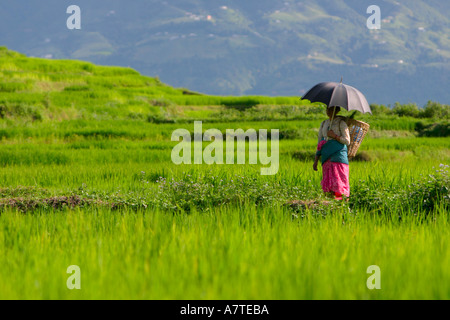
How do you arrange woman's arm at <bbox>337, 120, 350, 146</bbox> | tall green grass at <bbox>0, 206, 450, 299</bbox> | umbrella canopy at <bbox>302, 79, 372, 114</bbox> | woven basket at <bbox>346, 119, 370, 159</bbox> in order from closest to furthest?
tall green grass at <bbox>0, 206, 450, 299</bbox> < umbrella canopy at <bbox>302, 79, 372, 114</bbox> < woman's arm at <bbox>337, 120, 350, 146</bbox> < woven basket at <bbox>346, 119, 370, 159</bbox>

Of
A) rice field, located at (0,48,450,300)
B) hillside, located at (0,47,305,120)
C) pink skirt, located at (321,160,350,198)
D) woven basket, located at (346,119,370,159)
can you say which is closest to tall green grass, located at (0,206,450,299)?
rice field, located at (0,48,450,300)

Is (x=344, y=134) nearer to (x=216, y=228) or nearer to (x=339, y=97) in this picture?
(x=339, y=97)

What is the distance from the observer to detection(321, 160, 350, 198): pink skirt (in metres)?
6.72

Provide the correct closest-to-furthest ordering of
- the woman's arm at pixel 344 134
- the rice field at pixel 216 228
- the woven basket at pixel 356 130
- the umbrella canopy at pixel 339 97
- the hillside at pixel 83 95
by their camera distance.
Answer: the rice field at pixel 216 228 → the umbrella canopy at pixel 339 97 → the woman's arm at pixel 344 134 → the woven basket at pixel 356 130 → the hillside at pixel 83 95

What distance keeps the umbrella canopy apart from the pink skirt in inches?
34.3

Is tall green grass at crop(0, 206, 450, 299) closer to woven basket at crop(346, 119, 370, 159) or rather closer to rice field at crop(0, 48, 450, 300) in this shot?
rice field at crop(0, 48, 450, 300)

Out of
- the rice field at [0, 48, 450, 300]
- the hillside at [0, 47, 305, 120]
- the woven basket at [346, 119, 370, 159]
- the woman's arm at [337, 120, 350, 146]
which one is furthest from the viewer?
the hillside at [0, 47, 305, 120]

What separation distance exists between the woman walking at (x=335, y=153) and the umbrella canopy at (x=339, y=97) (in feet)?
0.81

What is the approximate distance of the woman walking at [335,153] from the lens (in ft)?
21.6

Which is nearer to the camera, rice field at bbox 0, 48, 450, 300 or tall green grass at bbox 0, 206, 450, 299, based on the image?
tall green grass at bbox 0, 206, 450, 299

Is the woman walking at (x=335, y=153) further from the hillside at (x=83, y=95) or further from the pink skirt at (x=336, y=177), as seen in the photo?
the hillside at (x=83, y=95)

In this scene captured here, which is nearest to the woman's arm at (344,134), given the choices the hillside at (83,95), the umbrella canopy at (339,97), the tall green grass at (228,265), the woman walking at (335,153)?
the woman walking at (335,153)

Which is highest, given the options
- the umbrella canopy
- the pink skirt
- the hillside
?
the hillside
